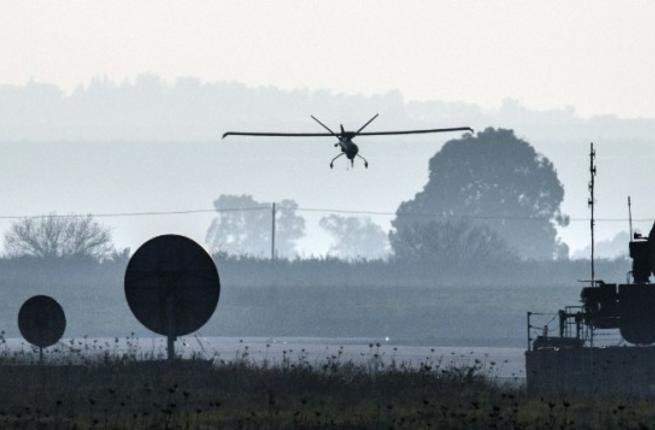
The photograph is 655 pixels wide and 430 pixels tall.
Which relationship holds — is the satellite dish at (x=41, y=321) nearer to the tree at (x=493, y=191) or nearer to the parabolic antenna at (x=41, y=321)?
the parabolic antenna at (x=41, y=321)

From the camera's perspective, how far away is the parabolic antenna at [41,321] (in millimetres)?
55125

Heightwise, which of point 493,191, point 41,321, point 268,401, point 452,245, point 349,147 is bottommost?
point 268,401

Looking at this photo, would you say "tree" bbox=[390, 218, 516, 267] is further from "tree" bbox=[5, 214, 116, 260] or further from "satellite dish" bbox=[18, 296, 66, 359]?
"satellite dish" bbox=[18, 296, 66, 359]

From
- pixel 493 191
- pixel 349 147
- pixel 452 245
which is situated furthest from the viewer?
pixel 493 191

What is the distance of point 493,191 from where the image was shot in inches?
7441

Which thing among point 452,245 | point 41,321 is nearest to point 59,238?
point 452,245

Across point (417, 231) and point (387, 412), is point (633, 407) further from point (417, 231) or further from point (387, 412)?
point (417, 231)

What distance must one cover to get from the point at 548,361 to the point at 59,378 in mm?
14198

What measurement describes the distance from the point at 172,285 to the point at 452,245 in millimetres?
107556

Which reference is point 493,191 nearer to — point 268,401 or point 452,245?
point 452,245

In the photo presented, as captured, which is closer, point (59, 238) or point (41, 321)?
point (41, 321)

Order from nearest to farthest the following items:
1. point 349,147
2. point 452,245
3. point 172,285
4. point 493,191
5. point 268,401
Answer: point 268,401 → point 349,147 → point 172,285 → point 452,245 → point 493,191

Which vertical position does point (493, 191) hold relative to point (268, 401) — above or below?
above

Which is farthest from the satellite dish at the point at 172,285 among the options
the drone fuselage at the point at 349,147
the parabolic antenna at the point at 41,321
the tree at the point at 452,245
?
the tree at the point at 452,245
